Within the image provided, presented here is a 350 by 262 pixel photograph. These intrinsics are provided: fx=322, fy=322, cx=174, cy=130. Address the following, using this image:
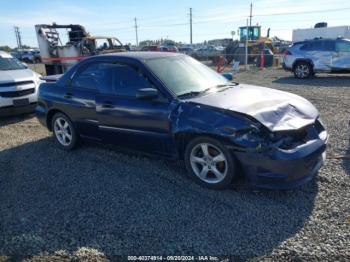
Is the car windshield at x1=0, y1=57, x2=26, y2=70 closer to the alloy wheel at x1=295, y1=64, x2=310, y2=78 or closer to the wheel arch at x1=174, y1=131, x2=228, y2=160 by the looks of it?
the wheel arch at x1=174, y1=131, x2=228, y2=160

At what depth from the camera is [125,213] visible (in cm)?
349

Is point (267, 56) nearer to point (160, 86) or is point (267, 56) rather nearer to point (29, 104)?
point (29, 104)

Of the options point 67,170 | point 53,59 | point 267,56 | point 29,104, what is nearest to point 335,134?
point 67,170

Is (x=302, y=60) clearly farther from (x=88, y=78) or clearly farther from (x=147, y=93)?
(x=147, y=93)

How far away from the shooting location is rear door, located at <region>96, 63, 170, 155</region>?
163 inches

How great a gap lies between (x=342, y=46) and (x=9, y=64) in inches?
491

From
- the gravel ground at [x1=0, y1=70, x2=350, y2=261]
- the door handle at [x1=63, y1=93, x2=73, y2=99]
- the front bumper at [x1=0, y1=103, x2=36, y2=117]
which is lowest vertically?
the gravel ground at [x1=0, y1=70, x2=350, y2=261]

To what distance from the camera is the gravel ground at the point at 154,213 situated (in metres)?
2.90

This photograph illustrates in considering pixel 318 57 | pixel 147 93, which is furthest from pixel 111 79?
pixel 318 57

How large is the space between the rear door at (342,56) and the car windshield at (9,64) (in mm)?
11850

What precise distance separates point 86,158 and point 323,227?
3555 mm

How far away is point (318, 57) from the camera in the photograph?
1385cm

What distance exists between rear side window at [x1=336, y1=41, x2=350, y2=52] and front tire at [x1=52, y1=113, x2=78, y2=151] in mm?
12076

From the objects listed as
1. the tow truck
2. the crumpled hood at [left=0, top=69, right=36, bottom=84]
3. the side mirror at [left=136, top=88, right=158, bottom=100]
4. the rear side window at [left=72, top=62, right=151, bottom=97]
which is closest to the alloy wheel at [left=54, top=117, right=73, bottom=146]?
the rear side window at [left=72, top=62, right=151, bottom=97]
